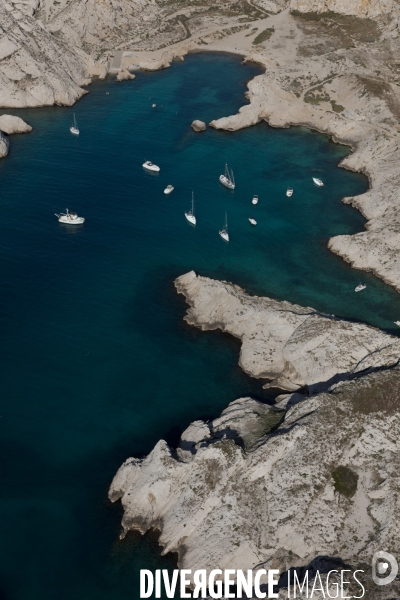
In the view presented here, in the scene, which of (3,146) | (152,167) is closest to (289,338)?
(152,167)

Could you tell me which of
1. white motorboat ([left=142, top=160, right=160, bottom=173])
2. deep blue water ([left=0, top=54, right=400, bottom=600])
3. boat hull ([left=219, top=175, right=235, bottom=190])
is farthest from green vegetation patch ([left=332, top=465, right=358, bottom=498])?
white motorboat ([left=142, top=160, right=160, bottom=173])

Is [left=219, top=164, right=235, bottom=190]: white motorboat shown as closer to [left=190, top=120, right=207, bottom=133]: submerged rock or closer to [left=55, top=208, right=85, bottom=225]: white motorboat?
[left=190, top=120, right=207, bottom=133]: submerged rock

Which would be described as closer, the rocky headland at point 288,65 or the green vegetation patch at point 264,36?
the rocky headland at point 288,65

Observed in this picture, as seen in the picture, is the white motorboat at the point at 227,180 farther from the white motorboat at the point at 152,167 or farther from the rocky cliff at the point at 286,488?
the rocky cliff at the point at 286,488

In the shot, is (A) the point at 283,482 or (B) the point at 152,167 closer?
(A) the point at 283,482

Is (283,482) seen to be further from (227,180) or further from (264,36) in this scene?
(264,36)

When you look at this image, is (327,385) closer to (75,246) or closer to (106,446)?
(106,446)

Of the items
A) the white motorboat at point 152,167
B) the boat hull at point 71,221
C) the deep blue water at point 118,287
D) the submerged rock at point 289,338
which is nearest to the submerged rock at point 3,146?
the deep blue water at point 118,287
